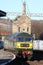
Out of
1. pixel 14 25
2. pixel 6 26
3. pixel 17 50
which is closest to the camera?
pixel 17 50

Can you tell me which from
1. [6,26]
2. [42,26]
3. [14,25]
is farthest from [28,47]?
[42,26]

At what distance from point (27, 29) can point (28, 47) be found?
54.9 m

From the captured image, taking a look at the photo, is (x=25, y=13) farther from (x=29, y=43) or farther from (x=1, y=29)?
(x=29, y=43)

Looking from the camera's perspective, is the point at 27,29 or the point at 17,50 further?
the point at 27,29

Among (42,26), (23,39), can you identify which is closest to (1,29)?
(42,26)

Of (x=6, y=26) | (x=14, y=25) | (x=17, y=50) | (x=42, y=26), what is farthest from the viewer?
(x=42, y=26)

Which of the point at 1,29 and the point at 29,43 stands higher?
the point at 29,43

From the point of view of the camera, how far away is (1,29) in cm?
8606

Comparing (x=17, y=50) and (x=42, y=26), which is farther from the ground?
(x=17, y=50)

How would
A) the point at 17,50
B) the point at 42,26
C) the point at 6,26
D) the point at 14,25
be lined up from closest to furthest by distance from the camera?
1. the point at 17,50
2. the point at 14,25
3. the point at 6,26
4. the point at 42,26

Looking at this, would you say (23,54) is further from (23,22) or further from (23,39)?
(23,22)

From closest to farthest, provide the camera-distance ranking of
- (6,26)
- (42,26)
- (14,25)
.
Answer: (14,25), (6,26), (42,26)

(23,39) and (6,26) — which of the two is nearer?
(23,39)

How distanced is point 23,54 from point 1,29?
59274 millimetres
